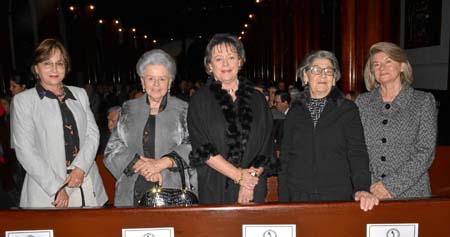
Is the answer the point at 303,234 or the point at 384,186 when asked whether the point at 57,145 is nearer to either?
the point at 303,234

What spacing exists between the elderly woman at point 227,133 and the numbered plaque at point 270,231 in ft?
1.25

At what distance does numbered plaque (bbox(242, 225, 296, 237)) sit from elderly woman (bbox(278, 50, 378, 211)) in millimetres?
380

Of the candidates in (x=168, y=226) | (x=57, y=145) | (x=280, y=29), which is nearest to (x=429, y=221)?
(x=168, y=226)

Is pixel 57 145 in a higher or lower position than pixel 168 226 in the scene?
higher

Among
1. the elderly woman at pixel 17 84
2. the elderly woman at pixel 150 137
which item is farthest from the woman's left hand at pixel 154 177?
the elderly woman at pixel 17 84

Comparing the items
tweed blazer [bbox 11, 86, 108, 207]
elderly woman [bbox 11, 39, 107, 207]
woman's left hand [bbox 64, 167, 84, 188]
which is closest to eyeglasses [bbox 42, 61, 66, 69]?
elderly woman [bbox 11, 39, 107, 207]

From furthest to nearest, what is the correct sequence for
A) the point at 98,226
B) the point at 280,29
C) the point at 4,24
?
1. the point at 280,29
2. the point at 4,24
3. the point at 98,226

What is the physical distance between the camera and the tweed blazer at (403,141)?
2.45 m

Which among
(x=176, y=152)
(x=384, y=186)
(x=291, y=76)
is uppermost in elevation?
(x=291, y=76)

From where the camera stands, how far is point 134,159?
100 inches

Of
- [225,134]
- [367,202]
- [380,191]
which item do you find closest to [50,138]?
[225,134]

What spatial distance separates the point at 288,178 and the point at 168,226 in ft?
2.62

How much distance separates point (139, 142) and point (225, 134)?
21.3 inches

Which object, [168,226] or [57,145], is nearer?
[168,226]
